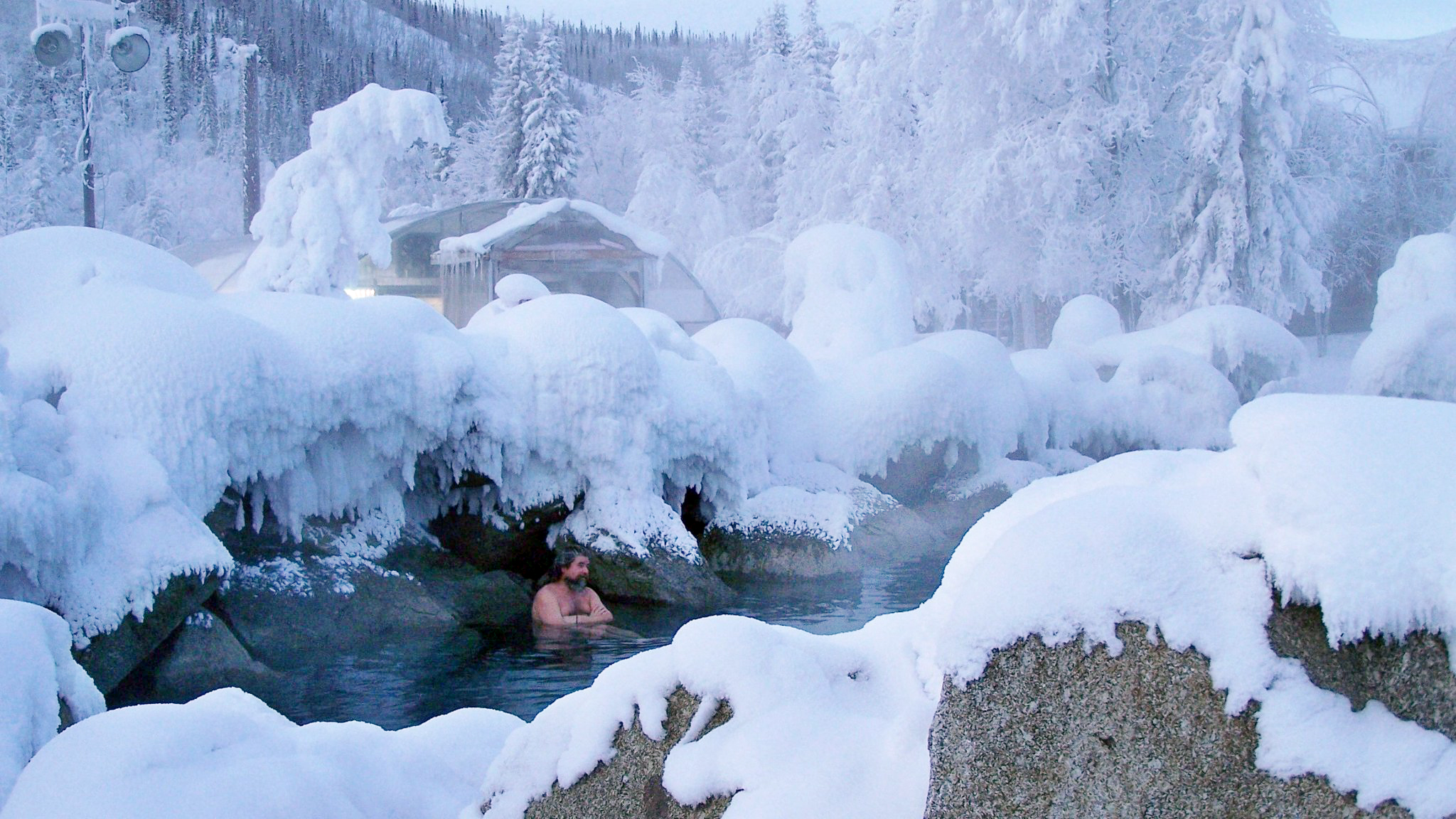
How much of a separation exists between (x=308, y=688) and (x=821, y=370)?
7.12 meters

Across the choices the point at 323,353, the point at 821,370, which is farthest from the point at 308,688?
the point at 821,370

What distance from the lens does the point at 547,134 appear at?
28281mm

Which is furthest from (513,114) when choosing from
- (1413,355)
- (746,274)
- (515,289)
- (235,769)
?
(235,769)

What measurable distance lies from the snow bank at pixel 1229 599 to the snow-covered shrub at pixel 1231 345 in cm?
1337

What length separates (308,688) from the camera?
6.27m

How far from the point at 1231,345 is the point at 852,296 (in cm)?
511

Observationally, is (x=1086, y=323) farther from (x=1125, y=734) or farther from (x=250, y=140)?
(x=250, y=140)

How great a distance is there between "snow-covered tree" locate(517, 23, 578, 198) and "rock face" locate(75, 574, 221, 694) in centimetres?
2327

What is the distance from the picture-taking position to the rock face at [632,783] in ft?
7.66

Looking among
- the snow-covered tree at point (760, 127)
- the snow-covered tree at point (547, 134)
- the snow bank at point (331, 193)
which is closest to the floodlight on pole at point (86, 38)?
the snow bank at point (331, 193)

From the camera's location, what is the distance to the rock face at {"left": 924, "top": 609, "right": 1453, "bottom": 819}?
1.80 m

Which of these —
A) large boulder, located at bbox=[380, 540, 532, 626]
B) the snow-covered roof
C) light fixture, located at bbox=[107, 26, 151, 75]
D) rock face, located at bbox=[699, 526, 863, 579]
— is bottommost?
the snow-covered roof

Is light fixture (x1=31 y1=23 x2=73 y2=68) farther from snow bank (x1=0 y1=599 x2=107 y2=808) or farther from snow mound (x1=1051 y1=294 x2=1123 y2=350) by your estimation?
snow mound (x1=1051 y1=294 x2=1123 y2=350)

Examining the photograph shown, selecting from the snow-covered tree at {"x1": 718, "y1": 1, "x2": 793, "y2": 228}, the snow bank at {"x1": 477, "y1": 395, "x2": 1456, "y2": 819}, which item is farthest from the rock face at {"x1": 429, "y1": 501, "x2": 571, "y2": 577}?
the snow-covered tree at {"x1": 718, "y1": 1, "x2": 793, "y2": 228}
